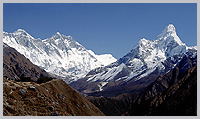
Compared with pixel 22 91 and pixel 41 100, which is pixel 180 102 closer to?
pixel 41 100

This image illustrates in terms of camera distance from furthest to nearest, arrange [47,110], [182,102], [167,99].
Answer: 1. [167,99]
2. [182,102]
3. [47,110]

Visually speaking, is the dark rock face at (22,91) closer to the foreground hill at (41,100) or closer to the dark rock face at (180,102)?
the foreground hill at (41,100)

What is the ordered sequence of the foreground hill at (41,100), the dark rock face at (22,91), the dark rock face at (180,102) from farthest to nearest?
the dark rock face at (180,102) → the dark rock face at (22,91) → the foreground hill at (41,100)

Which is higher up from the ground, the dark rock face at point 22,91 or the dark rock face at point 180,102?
the dark rock face at point 180,102

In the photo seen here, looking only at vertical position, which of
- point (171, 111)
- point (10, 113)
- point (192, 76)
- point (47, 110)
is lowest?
point (10, 113)

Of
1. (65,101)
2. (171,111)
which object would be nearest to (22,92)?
(65,101)

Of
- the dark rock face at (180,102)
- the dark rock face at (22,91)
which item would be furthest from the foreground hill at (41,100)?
the dark rock face at (180,102)

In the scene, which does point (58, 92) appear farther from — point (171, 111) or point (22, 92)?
point (171, 111)

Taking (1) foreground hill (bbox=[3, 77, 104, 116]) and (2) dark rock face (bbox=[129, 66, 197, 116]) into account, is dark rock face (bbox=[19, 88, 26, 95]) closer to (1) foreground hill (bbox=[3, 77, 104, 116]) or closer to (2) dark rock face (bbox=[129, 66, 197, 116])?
(1) foreground hill (bbox=[3, 77, 104, 116])
